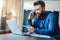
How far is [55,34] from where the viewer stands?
207cm

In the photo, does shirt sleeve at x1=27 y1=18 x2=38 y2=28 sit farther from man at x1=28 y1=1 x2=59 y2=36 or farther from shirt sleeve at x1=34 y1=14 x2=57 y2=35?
shirt sleeve at x1=34 y1=14 x2=57 y2=35

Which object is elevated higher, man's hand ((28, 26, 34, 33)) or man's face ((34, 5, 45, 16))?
man's face ((34, 5, 45, 16))

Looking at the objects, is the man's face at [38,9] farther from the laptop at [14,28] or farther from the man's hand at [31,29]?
the laptop at [14,28]

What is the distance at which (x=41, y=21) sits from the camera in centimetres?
214

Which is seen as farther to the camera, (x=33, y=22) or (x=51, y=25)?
(x=33, y=22)

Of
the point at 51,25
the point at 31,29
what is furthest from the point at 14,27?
the point at 51,25

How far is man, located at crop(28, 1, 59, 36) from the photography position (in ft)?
6.77

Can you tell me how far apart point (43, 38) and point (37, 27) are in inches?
10.7

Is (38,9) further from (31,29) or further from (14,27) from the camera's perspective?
(14,27)

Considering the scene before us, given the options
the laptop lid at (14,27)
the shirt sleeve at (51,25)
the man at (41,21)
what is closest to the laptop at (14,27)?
the laptop lid at (14,27)

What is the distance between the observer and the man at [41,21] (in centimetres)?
206

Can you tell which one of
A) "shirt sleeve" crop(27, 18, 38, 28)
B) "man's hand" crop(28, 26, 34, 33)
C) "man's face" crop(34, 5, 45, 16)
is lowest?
"man's hand" crop(28, 26, 34, 33)

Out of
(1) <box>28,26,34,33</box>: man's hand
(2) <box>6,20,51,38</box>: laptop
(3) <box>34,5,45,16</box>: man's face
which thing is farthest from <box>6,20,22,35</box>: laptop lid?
(3) <box>34,5,45,16</box>: man's face

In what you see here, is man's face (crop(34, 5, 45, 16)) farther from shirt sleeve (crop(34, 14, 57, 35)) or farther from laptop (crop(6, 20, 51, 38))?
laptop (crop(6, 20, 51, 38))
